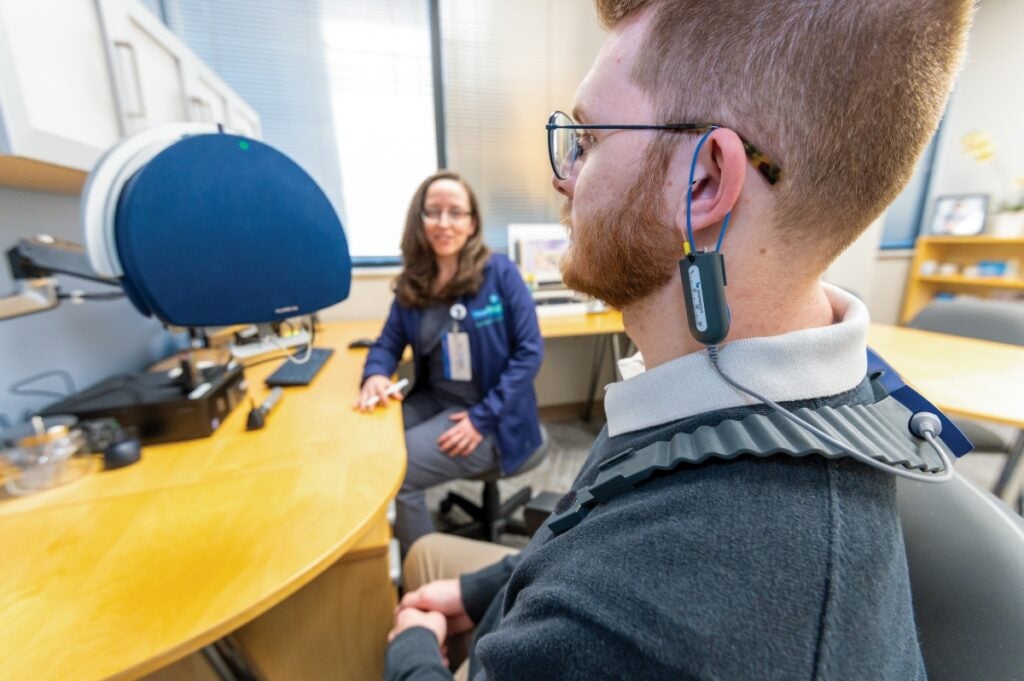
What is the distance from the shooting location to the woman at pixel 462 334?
1385 millimetres

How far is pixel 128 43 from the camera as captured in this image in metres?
1.02

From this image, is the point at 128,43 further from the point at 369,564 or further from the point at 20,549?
the point at 369,564

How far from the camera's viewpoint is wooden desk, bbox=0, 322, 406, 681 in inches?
18.3

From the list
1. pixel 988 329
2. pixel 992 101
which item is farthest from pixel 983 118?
pixel 988 329

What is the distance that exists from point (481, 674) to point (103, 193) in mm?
831

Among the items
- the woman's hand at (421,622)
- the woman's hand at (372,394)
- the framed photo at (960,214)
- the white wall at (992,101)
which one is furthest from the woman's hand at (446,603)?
the white wall at (992,101)

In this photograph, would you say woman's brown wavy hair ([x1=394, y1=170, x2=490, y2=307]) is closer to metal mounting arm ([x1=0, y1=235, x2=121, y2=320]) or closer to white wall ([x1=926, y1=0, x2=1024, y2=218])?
metal mounting arm ([x1=0, y1=235, x2=121, y2=320])

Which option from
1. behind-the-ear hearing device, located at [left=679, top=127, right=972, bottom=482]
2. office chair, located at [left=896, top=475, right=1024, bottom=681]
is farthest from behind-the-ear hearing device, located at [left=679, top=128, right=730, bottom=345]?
office chair, located at [left=896, top=475, right=1024, bottom=681]

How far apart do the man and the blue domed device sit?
0.44 metres

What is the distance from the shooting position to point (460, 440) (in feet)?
4.37

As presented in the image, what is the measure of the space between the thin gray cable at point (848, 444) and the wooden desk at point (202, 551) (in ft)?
1.83

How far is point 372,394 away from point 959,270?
439 cm

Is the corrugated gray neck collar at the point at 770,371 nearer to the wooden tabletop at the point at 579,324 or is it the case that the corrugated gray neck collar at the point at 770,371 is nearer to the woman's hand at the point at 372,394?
the woman's hand at the point at 372,394

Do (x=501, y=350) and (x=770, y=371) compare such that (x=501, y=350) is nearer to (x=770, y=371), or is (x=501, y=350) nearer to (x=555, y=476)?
(x=555, y=476)
